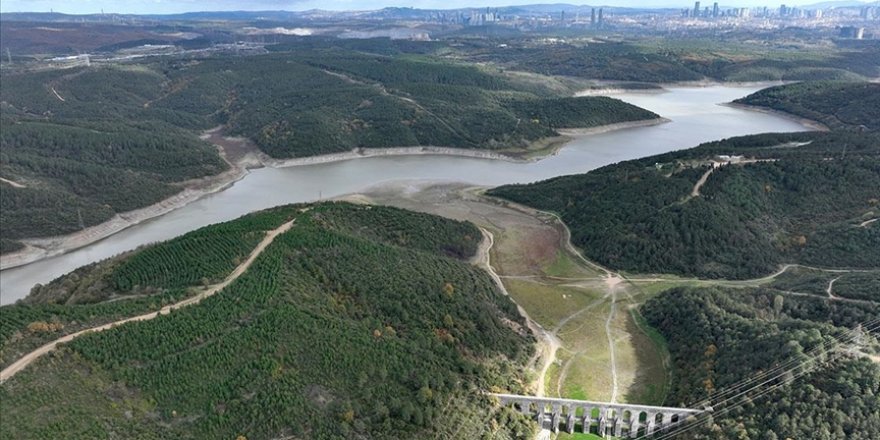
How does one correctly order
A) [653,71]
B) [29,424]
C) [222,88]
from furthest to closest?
[653,71], [222,88], [29,424]

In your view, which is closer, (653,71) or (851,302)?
(851,302)

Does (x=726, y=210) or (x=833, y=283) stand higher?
(x=726, y=210)

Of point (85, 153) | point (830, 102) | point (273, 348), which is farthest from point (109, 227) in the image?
point (830, 102)

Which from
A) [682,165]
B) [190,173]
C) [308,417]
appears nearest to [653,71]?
[682,165]

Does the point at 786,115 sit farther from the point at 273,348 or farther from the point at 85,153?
the point at 85,153

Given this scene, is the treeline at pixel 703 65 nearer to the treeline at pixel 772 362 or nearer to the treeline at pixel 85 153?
the treeline at pixel 85 153

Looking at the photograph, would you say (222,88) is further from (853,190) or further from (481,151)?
(853,190)

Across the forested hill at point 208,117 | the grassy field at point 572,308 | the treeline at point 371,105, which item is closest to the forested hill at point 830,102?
the forested hill at point 208,117

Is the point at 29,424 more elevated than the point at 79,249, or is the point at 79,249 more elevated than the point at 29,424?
the point at 29,424
